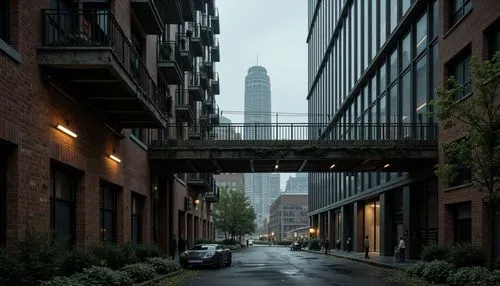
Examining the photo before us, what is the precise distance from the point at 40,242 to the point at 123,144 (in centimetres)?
1163

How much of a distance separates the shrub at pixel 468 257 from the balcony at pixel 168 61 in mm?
15686

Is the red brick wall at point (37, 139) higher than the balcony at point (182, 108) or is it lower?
lower

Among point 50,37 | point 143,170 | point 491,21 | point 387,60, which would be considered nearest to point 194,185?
point 387,60

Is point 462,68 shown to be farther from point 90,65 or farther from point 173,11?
point 90,65

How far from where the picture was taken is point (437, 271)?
20344 mm

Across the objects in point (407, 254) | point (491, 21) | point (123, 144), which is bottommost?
point (407, 254)

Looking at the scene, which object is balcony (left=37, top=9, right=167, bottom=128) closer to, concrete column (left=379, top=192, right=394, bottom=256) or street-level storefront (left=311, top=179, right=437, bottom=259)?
street-level storefront (left=311, top=179, right=437, bottom=259)

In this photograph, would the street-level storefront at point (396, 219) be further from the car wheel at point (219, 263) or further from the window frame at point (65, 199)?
the window frame at point (65, 199)

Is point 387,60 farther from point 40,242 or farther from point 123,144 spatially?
point 40,242

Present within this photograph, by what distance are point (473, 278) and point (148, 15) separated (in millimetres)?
15205

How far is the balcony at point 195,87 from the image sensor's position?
4625 cm

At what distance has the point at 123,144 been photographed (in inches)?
912

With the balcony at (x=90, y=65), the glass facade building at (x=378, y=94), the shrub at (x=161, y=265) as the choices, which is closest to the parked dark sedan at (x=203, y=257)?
the shrub at (x=161, y=265)

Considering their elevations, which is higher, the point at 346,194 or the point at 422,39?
the point at 422,39
